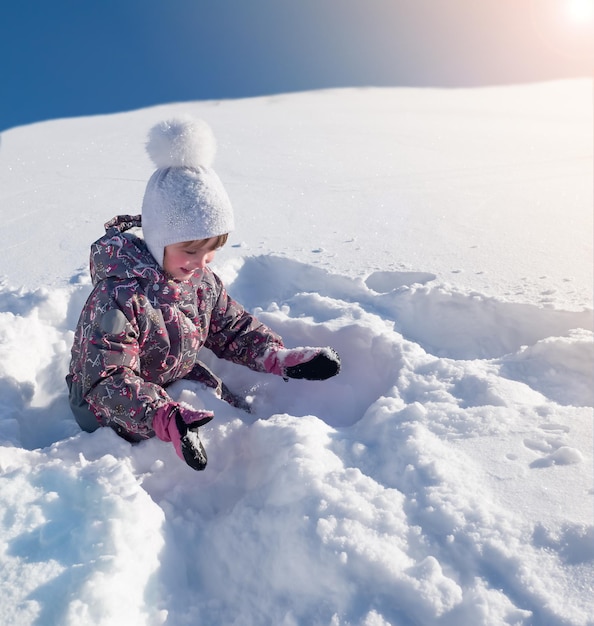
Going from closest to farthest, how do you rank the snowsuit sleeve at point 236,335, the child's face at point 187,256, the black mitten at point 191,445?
the black mitten at point 191,445 < the child's face at point 187,256 < the snowsuit sleeve at point 236,335

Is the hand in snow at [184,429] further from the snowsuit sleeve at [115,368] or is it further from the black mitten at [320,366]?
the black mitten at [320,366]

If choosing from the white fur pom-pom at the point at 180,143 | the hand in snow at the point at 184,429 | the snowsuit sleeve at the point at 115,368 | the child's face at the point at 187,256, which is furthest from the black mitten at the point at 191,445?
the white fur pom-pom at the point at 180,143

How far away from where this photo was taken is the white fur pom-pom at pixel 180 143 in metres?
1.70

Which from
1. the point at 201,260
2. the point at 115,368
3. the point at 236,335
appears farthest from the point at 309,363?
the point at 115,368

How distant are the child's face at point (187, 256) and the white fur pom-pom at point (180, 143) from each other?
9.1 inches

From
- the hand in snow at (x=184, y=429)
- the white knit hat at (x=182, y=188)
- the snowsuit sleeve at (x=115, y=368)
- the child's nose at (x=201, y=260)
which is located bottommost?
the hand in snow at (x=184, y=429)

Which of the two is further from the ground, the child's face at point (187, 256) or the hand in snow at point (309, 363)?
the child's face at point (187, 256)

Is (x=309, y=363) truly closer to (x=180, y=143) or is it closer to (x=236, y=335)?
(x=236, y=335)

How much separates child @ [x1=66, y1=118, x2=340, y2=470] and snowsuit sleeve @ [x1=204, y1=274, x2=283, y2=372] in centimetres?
20

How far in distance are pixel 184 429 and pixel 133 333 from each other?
0.37 metres

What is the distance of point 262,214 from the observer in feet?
12.3

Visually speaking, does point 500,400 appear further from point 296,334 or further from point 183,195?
point 183,195

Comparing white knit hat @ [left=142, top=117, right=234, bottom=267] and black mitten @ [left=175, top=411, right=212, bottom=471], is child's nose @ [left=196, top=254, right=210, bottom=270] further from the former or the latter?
black mitten @ [left=175, top=411, right=212, bottom=471]

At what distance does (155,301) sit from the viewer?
1.86 m
